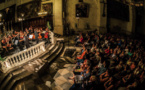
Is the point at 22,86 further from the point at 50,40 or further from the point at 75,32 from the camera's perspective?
the point at 75,32

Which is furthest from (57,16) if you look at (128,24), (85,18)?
(128,24)

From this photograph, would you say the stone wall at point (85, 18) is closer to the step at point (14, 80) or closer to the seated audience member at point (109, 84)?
the step at point (14, 80)

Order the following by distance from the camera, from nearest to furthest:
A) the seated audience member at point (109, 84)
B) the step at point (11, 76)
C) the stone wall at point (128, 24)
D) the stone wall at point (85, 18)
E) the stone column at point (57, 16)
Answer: the seated audience member at point (109, 84) → the step at point (11, 76) → the stone column at point (57, 16) → the stone wall at point (85, 18) → the stone wall at point (128, 24)

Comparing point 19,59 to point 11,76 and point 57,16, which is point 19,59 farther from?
point 57,16

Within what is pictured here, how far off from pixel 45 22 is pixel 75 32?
4.25m

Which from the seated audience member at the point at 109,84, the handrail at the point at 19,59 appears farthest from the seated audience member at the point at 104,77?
the handrail at the point at 19,59

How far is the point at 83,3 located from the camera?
15.8 m

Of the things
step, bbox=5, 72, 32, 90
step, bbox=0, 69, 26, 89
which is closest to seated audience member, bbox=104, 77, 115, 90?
step, bbox=5, 72, 32, 90

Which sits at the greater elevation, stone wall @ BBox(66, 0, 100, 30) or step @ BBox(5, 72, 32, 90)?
stone wall @ BBox(66, 0, 100, 30)

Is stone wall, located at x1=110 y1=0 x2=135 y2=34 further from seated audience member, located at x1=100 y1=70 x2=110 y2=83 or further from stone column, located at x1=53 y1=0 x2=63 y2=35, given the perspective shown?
seated audience member, located at x1=100 y1=70 x2=110 y2=83

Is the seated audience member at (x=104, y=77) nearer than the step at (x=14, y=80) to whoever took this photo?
Yes

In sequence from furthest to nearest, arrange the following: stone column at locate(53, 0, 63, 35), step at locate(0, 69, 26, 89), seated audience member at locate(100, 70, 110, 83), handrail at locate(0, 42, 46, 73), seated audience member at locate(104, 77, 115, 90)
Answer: stone column at locate(53, 0, 63, 35) < handrail at locate(0, 42, 46, 73) < step at locate(0, 69, 26, 89) < seated audience member at locate(100, 70, 110, 83) < seated audience member at locate(104, 77, 115, 90)

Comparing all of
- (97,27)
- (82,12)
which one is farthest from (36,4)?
(97,27)

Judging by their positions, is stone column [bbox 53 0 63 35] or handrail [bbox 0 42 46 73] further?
stone column [bbox 53 0 63 35]
